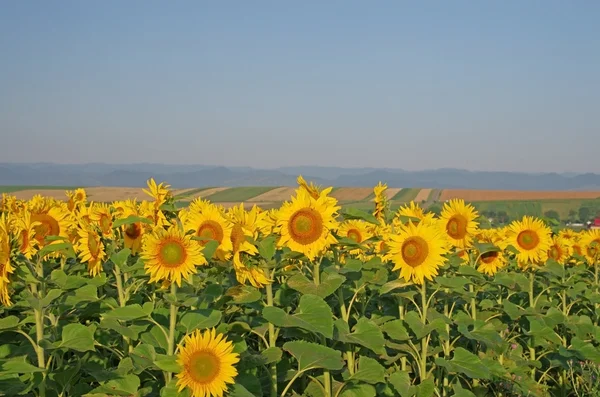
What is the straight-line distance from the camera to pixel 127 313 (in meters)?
3.82

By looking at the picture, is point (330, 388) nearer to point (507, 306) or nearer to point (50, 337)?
point (50, 337)

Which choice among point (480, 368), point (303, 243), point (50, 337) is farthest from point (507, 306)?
point (50, 337)

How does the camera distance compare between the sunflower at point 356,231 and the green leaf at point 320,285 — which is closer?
the green leaf at point 320,285

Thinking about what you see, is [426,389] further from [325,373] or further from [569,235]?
[569,235]

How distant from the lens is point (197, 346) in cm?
319

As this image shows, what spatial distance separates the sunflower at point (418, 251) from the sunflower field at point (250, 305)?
1 centimetres

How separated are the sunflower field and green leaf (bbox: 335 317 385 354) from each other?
15mm

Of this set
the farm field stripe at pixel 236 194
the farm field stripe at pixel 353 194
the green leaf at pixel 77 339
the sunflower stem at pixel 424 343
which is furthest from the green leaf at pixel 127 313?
the farm field stripe at pixel 236 194

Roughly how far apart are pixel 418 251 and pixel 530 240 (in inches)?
91.8

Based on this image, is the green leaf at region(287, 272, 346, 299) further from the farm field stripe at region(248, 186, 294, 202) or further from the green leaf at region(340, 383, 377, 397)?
the farm field stripe at region(248, 186, 294, 202)

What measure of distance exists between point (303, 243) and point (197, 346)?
1515mm

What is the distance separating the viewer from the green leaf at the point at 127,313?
378 cm

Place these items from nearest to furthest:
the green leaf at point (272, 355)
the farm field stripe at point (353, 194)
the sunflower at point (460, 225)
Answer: the green leaf at point (272, 355) < the sunflower at point (460, 225) < the farm field stripe at point (353, 194)

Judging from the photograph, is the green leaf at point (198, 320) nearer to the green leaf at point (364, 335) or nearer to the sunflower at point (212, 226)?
the sunflower at point (212, 226)
